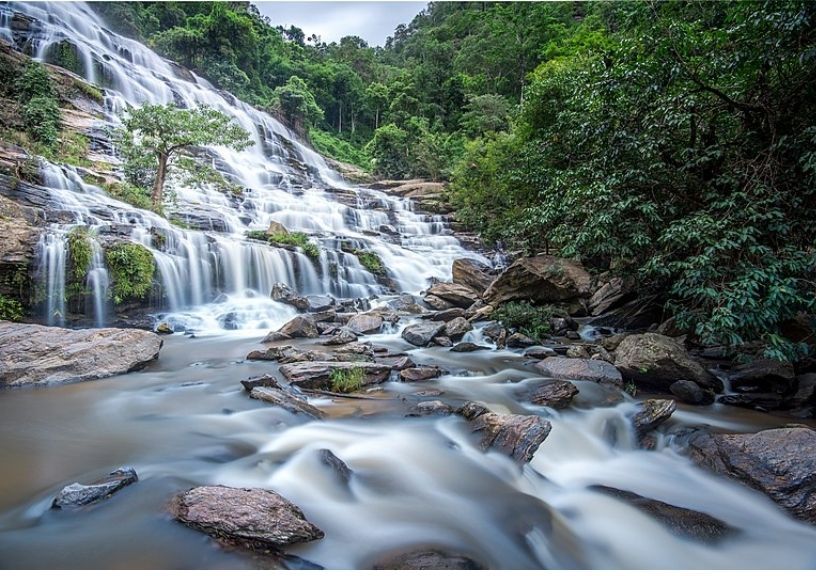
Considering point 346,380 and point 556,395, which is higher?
point 346,380

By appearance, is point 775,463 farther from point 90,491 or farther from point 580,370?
point 90,491

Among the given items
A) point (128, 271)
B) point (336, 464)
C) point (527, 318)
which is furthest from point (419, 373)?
point (128, 271)

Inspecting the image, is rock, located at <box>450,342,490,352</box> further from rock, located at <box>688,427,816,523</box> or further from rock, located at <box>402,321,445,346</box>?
rock, located at <box>688,427,816,523</box>

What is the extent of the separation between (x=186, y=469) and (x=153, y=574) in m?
1.43

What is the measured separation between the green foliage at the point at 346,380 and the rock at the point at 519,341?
3.84 meters

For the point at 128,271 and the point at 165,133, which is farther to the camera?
the point at 165,133

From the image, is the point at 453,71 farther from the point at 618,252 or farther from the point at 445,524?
the point at 445,524

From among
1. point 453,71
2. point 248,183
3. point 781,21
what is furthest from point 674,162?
point 453,71

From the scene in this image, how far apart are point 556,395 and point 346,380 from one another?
2.85 m

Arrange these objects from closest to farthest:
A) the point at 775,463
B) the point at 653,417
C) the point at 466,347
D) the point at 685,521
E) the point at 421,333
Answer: the point at 685,521, the point at 775,463, the point at 653,417, the point at 466,347, the point at 421,333

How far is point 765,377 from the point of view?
19.5 feet

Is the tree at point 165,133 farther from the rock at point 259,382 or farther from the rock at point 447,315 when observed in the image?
the rock at point 259,382

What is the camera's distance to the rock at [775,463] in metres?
3.42

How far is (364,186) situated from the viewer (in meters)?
30.0
